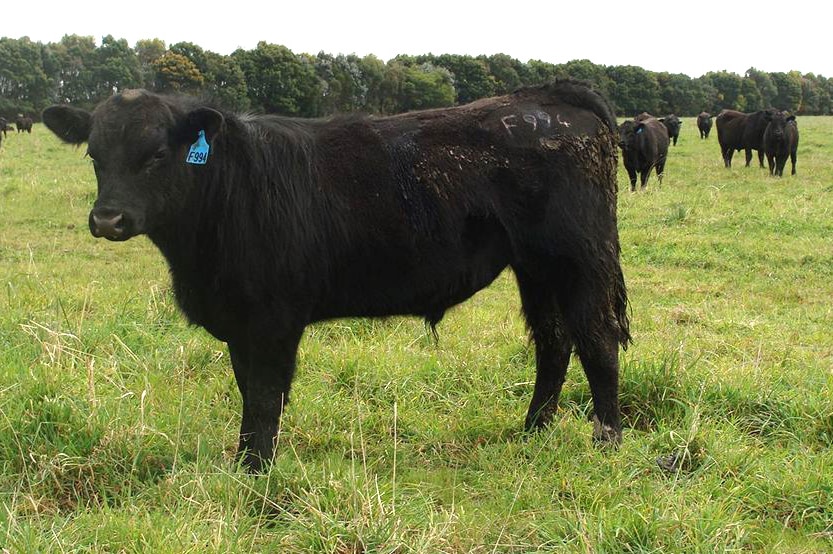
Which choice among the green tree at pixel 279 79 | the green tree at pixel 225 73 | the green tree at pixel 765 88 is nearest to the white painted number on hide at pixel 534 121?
the green tree at pixel 279 79

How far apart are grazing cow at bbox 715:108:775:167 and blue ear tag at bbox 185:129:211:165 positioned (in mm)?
22345

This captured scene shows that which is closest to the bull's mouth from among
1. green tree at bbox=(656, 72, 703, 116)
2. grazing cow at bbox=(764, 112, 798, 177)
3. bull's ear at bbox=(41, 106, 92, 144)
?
bull's ear at bbox=(41, 106, 92, 144)

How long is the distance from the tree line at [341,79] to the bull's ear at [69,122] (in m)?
14.0

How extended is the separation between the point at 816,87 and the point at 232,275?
4092 inches

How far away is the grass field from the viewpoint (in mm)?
2883

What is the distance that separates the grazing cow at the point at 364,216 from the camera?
3479 mm

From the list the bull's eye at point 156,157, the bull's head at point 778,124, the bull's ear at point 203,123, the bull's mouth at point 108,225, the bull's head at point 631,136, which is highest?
the bull's head at point 778,124

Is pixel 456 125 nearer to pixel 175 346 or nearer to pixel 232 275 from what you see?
pixel 232 275

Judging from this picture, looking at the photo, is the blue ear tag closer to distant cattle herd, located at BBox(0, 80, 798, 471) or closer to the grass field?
distant cattle herd, located at BBox(0, 80, 798, 471)

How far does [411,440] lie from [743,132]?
23289mm

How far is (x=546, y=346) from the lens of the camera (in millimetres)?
4426

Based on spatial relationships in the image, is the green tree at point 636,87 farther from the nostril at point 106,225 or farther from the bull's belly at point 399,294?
the nostril at point 106,225

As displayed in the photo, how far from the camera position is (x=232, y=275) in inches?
139

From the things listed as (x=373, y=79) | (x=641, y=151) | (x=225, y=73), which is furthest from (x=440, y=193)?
(x=225, y=73)
